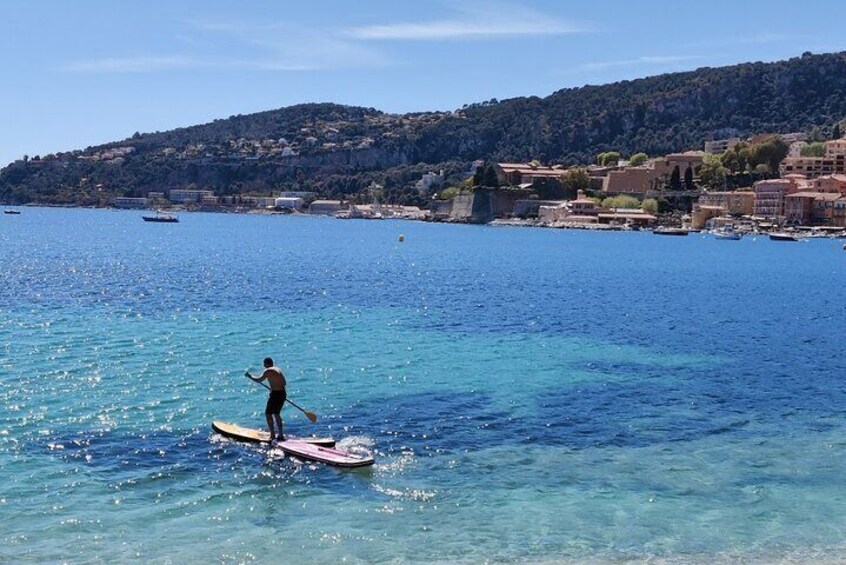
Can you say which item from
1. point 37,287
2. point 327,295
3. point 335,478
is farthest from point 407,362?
point 37,287

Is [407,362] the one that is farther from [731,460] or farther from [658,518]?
[658,518]

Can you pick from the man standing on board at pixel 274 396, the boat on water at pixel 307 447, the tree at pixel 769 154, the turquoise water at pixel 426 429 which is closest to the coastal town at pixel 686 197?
the tree at pixel 769 154

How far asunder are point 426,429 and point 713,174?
6841 inches

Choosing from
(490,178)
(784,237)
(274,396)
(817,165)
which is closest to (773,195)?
(784,237)

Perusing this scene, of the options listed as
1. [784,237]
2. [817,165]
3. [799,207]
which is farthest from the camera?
[817,165]

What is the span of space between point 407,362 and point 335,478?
1199 cm

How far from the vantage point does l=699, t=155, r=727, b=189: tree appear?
591 ft

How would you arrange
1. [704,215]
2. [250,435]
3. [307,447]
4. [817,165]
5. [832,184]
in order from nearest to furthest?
[307,447] → [250,435] → [832,184] → [704,215] → [817,165]

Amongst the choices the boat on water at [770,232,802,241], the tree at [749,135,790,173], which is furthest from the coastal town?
the boat on water at [770,232,802,241]

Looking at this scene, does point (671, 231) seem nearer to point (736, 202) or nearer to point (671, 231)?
point (671, 231)

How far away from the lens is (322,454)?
17109mm

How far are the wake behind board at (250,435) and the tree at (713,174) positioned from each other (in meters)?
172

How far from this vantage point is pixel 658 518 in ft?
48.1

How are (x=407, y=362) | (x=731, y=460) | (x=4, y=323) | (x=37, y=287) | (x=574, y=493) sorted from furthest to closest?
(x=37, y=287) < (x=4, y=323) < (x=407, y=362) < (x=731, y=460) < (x=574, y=493)
